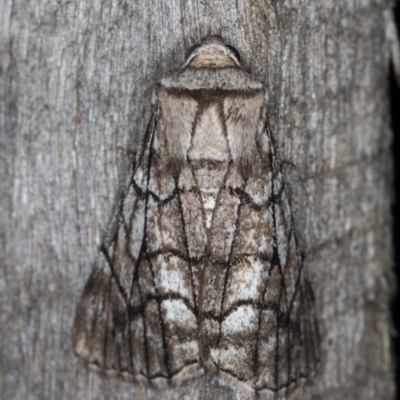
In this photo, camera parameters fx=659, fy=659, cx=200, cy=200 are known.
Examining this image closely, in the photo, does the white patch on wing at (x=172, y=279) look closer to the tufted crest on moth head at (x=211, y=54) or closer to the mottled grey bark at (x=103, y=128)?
the mottled grey bark at (x=103, y=128)

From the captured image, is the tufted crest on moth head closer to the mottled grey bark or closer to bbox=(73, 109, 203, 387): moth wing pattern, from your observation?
the mottled grey bark

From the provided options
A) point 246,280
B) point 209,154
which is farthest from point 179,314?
point 209,154

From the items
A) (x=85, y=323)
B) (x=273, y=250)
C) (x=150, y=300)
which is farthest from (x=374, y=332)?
(x=85, y=323)

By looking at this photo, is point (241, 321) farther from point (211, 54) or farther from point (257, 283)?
point (211, 54)

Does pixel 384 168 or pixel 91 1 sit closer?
pixel 91 1

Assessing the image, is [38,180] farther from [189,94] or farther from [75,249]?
[189,94]

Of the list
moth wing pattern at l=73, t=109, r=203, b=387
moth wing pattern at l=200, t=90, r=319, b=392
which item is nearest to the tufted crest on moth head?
moth wing pattern at l=200, t=90, r=319, b=392
